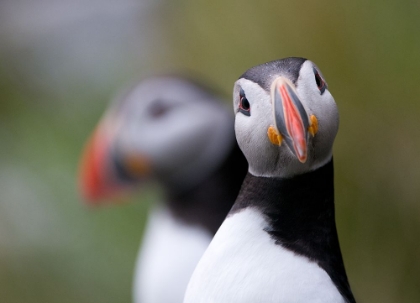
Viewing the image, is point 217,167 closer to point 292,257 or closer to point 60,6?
point 292,257

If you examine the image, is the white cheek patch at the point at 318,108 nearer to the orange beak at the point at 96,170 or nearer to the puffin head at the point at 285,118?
the puffin head at the point at 285,118

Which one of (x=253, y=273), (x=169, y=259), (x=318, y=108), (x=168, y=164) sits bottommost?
(x=169, y=259)

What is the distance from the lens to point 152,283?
5.68 feet

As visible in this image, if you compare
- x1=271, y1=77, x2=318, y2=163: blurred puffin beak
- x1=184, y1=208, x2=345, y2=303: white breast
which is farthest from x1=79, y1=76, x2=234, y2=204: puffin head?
x1=271, y1=77, x2=318, y2=163: blurred puffin beak

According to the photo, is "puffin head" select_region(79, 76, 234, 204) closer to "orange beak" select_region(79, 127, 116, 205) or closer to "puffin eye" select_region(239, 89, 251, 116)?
"orange beak" select_region(79, 127, 116, 205)

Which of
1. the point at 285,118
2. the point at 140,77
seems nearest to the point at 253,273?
the point at 285,118

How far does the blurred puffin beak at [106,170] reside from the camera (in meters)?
1.91

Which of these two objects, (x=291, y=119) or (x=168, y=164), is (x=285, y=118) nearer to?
(x=291, y=119)

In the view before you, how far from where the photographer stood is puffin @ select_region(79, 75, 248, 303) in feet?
5.58

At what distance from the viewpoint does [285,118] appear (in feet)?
2.79

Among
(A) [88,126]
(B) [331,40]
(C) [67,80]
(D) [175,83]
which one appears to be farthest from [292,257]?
(C) [67,80]

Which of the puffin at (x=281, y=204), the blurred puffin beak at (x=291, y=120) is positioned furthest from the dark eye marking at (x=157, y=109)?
the blurred puffin beak at (x=291, y=120)

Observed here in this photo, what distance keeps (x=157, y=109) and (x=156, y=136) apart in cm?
7

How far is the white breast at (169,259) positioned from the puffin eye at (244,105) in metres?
0.77
